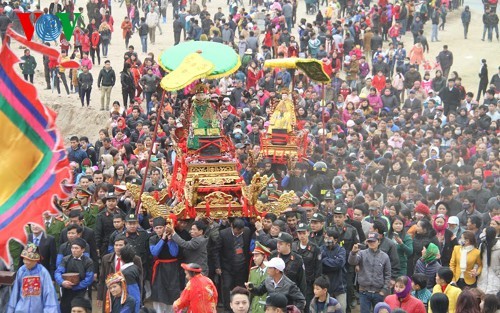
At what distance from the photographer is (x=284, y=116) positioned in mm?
23141

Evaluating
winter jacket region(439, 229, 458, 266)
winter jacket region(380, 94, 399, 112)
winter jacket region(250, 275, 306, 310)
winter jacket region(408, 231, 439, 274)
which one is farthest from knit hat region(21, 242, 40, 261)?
winter jacket region(380, 94, 399, 112)

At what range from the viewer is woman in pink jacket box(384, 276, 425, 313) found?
490 inches

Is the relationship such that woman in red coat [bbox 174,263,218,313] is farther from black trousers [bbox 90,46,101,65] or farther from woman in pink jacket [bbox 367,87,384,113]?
black trousers [bbox 90,46,101,65]

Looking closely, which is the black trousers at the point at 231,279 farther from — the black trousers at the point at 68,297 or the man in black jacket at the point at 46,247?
the man in black jacket at the point at 46,247

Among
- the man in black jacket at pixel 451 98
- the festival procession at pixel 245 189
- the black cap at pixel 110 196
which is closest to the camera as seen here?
the festival procession at pixel 245 189

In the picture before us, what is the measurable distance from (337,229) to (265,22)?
2341cm

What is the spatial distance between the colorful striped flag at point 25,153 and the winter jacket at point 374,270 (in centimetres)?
673

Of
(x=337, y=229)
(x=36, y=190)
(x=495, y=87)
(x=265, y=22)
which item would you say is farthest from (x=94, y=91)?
(x=36, y=190)

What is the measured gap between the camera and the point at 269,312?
1114 centimetres

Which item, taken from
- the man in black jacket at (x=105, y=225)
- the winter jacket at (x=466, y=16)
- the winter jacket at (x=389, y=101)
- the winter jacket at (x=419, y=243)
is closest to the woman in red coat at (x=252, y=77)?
the winter jacket at (x=389, y=101)

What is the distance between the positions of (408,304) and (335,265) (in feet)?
6.89

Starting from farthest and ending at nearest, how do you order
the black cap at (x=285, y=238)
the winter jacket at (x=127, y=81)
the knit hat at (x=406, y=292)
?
the winter jacket at (x=127, y=81) → the black cap at (x=285, y=238) → the knit hat at (x=406, y=292)

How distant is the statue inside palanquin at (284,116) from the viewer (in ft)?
75.3

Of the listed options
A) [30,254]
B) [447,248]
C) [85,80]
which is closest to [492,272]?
[447,248]
